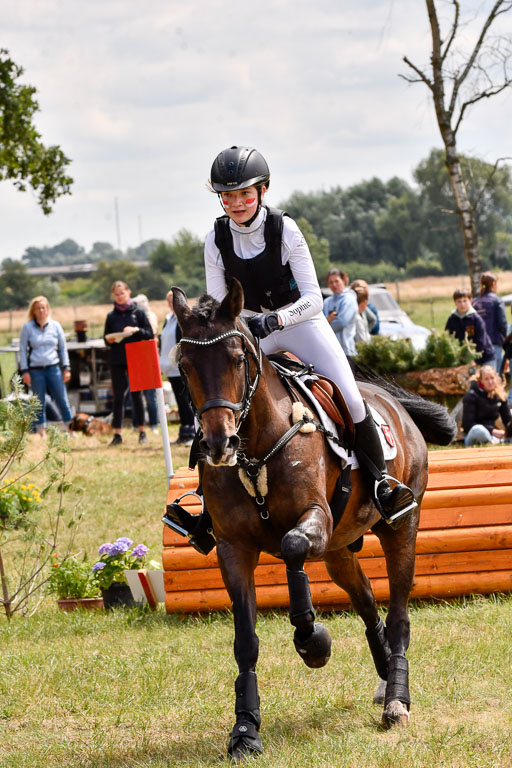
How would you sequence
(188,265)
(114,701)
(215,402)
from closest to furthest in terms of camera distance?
(215,402) → (114,701) → (188,265)

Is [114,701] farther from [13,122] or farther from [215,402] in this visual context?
[13,122]

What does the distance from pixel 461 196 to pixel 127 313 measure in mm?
5784

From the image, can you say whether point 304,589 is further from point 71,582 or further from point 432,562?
point 71,582

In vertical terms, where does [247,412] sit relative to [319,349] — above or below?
below

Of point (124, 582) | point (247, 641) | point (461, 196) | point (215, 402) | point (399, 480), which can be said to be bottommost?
point (124, 582)

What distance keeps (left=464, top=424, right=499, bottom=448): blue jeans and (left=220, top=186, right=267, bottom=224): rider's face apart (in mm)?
8174

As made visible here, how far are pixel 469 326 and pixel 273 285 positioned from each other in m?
8.93

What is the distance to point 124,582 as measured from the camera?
25.5 ft

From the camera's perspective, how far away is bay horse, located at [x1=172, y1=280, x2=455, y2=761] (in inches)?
160

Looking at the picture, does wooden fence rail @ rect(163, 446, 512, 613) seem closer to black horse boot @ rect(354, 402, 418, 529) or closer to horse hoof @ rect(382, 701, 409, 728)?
black horse boot @ rect(354, 402, 418, 529)

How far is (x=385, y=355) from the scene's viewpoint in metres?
13.7

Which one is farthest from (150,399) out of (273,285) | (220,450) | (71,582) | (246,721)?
(220,450)

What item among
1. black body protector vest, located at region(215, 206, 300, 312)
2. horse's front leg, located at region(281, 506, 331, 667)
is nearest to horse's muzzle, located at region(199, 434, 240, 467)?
horse's front leg, located at region(281, 506, 331, 667)

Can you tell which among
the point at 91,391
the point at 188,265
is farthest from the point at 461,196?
the point at 188,265
